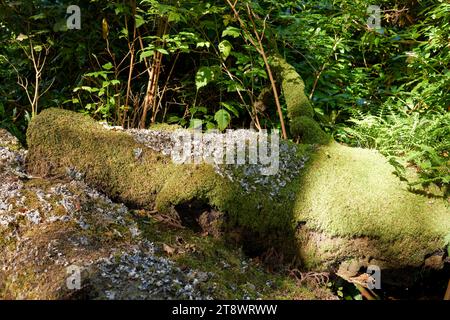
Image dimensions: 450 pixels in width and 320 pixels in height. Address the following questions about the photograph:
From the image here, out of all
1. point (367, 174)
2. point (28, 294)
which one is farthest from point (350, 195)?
point (28, 294)

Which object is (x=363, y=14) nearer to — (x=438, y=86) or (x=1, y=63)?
(x=438, y=86)

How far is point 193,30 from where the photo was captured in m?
3.54

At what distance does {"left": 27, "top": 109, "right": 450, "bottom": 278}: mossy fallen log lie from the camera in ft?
7.88

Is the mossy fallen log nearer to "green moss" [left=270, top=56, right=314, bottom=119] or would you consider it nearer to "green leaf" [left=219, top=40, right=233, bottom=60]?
"green moss" [left=270, top=56, right=314, bottom=119]

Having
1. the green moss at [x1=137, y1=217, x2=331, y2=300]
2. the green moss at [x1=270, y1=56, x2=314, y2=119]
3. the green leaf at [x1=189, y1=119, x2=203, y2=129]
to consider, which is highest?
the green moss at [x1=270, y1=56, x2=314, y2=119]

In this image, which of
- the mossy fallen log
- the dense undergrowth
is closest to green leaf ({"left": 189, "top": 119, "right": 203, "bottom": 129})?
the dense undergrowth

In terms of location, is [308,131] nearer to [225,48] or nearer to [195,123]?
[225,48]

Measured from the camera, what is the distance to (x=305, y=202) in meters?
2.45

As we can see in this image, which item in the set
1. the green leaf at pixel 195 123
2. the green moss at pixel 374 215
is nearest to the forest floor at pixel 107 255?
the green moss at pixel 374 215

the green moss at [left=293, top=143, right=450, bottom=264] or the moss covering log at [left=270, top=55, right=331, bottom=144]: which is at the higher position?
the moss covering log at [left=270, top=55, right=331, bottom=144]

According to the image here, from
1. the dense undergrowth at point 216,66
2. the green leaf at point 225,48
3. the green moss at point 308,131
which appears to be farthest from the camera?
the dense undergrowth at point 216,66

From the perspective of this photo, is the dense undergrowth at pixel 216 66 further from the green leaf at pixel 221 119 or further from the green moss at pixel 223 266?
the green moss at pixel 223 266

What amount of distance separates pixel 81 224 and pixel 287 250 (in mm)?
1243

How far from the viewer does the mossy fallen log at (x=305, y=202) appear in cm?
240
